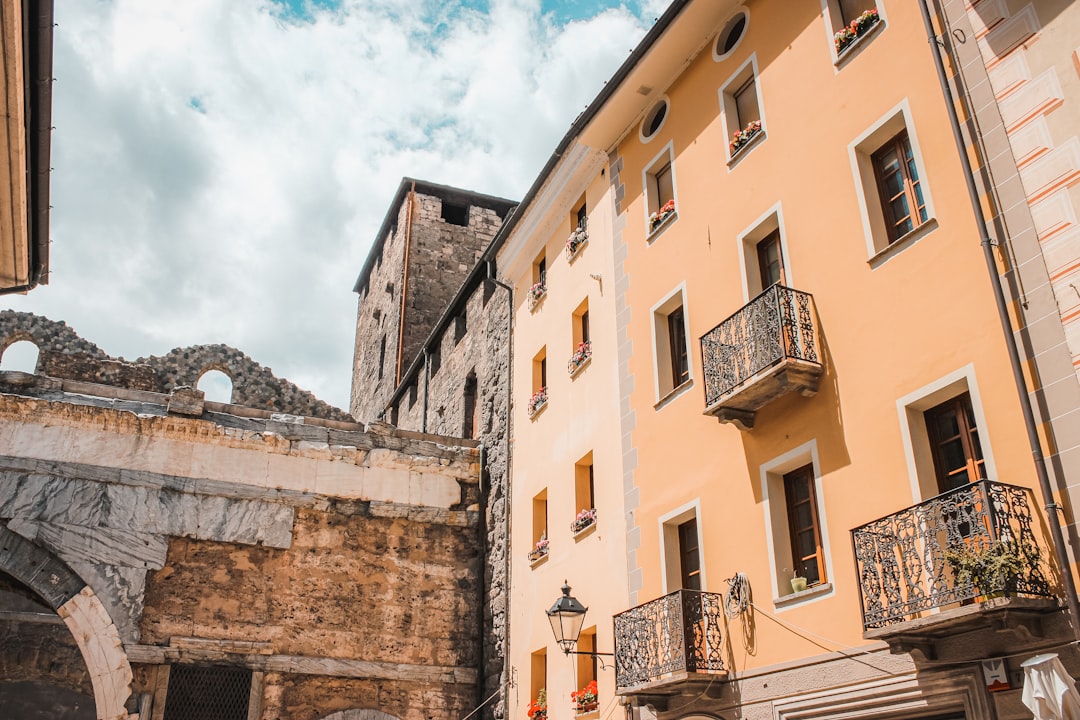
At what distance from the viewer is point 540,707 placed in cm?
1334

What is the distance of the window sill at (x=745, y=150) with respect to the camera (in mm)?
10469

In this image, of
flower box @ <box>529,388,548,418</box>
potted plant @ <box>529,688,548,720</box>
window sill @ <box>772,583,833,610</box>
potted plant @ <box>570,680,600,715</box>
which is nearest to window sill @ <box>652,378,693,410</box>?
window sill @ <box>772,583,833,610</box>

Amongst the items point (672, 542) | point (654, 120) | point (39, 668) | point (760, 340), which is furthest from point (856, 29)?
point (39, 668)

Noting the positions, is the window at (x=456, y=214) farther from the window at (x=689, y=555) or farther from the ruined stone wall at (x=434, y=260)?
the window at (x=689, y=555)

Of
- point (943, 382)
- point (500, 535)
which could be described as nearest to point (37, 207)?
point (500, 535)

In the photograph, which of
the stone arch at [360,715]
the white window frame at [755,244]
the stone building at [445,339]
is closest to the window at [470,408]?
the stone building at [445,339]

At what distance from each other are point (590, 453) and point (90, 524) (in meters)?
7.52

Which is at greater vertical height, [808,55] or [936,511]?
[808,55]

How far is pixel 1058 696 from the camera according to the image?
5809 mm

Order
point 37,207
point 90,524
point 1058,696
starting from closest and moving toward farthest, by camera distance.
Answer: point 1058,696 → point 37,207 → point 90,524

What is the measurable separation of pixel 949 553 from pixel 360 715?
10.8 meters

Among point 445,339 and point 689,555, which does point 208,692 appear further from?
point 445,339

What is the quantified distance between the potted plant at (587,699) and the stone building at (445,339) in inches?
117

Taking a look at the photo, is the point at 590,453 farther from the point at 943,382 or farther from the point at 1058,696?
the point at 1058,696
